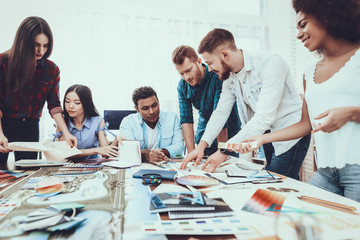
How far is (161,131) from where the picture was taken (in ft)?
6.59

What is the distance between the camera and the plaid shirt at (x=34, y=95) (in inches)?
62.2

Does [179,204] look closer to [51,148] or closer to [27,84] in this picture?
[51,148]

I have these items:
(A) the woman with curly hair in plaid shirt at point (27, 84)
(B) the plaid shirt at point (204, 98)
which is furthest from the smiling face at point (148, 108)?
(A) the woman with curly hair in plaid shirt at point (27, 84)

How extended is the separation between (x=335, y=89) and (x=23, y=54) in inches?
63.1

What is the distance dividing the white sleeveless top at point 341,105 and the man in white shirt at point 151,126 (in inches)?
42.9

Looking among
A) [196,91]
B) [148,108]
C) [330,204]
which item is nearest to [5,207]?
[330,204]

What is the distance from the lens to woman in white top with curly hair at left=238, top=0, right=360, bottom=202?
81cm

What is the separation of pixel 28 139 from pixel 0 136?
1.38 feet

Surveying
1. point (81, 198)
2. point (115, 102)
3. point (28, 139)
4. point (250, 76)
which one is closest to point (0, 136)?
point (28, 139)

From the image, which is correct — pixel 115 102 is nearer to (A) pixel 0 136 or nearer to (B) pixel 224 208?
(A) pixel 0 136

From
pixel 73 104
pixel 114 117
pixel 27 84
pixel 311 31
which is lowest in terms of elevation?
pixel 114 117

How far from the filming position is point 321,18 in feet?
2.93

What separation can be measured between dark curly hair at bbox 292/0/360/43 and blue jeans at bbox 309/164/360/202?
45cm

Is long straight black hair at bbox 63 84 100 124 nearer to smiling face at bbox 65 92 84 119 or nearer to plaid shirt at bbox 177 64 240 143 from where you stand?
smiling face at bbox 65 92 84 119
